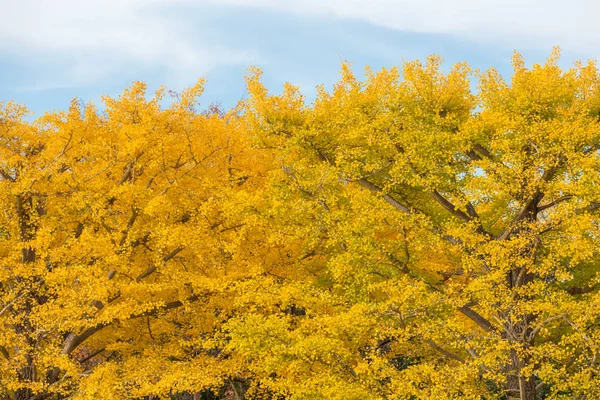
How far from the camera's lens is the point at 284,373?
52.2 feet

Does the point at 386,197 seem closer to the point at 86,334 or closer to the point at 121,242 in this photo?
the point at 121,242

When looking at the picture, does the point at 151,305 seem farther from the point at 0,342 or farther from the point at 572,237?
the point at 572,237

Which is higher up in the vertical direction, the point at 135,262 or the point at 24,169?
the point at 24,169

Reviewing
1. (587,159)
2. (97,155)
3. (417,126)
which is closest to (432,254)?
(417,126)

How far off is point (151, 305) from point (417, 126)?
779cm

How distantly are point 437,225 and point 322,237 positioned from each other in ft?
10.1

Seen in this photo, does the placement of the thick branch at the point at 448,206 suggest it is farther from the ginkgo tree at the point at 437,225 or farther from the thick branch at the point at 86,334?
the thick branch at the point at 86,334

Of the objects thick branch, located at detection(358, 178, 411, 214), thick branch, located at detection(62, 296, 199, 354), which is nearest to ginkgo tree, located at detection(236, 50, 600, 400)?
thick branch, located at detection(358, 178, 411, 214)

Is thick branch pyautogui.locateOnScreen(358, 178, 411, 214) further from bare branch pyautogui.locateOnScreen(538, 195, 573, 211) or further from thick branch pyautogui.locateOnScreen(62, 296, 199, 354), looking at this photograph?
thick branch pyautogui.locateOnScreen(62, 296, 199, 354)

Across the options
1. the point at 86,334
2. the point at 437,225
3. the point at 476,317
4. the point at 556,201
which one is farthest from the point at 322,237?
the point at 86,334

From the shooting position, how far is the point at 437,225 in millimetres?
15938

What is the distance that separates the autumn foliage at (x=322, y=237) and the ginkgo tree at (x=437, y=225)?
68 millimetres

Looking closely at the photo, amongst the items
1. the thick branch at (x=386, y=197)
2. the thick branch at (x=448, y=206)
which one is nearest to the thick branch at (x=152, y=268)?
the thick branch at (x=386, y=197)

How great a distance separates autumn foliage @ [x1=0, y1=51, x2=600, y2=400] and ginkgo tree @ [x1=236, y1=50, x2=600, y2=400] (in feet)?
0.22
